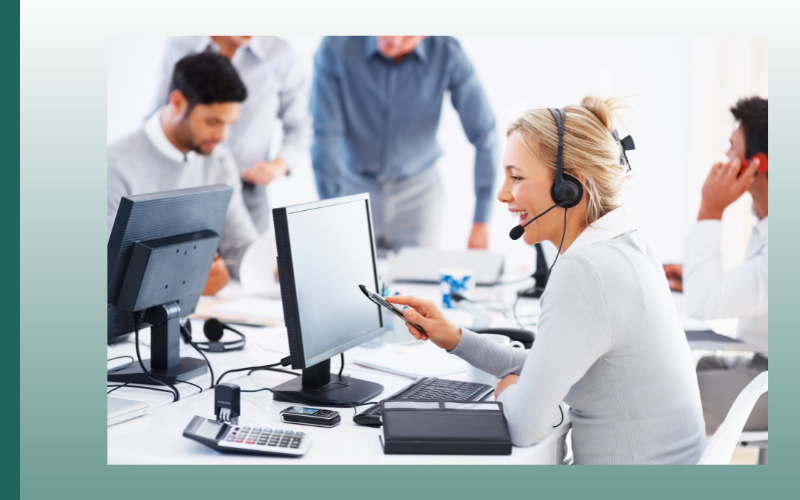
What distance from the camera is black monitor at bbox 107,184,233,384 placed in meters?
1.39

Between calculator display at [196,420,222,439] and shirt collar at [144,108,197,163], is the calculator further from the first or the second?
shirt collar at [144,108,197,163]

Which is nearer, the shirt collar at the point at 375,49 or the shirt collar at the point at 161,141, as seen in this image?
the shirt collar at the point at 161,141

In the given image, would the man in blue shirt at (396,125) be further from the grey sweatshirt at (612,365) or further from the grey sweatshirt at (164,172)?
the grey sweatshirt at (612,365)

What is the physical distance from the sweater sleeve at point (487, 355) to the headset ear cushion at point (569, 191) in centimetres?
34

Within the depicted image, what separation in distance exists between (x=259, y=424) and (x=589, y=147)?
78 cm

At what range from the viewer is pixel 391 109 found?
395 cm

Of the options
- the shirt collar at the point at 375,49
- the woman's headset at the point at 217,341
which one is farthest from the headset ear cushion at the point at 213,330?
the shirt collar at the point at 375,49

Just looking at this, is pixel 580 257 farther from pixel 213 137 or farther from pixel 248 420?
pixel 213 137

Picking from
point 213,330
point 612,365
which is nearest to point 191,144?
point 213,330

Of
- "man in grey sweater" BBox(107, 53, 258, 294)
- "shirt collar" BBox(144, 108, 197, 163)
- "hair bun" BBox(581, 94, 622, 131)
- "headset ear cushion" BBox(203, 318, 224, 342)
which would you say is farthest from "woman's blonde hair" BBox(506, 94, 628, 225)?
"shirt collar" BBox(144, 108, 197, 163)

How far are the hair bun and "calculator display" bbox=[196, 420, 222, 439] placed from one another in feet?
2.81

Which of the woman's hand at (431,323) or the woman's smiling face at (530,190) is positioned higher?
the woman's smiling face at (530,190)

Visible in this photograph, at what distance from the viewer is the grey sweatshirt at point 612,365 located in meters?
1.05

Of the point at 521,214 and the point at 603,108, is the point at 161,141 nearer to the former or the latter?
the point at 521,214
